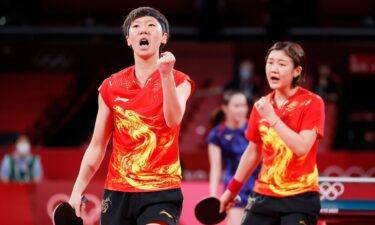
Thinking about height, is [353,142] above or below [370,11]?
below

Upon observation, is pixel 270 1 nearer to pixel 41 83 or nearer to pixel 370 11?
pixel 370 11

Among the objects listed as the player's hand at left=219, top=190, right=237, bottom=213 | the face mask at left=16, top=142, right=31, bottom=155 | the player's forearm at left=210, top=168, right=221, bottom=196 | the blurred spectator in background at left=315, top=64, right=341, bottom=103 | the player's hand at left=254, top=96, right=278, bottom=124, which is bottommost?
the player's hand at left=219, top=190, right=237, bottom=213

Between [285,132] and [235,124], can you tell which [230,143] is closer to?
→ [235,124]

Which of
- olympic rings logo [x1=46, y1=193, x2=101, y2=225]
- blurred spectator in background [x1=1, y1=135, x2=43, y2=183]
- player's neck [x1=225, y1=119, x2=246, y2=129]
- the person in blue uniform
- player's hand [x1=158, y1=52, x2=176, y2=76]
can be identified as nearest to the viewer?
player's hand [x1=158, y1=52, x2=176, y2=76]

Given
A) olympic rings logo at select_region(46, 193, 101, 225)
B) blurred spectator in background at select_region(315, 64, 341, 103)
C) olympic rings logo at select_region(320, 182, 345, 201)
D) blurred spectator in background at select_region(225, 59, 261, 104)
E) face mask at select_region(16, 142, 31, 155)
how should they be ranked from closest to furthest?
olympic rings logo at select_region(320, 182, 345, 201) < olympic rings logo at select_region(46, 193, 101, 225) < face mask at select_region(16, 142, 31, 155) < blurred spectator in background at select_region(225, 59, 261, 104) < blurred spectator in background at select_region(315, 64, 341, 103)

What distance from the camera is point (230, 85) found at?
19.4 meters

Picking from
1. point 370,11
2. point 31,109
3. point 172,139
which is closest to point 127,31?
point 172,139

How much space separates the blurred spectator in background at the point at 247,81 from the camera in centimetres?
1891

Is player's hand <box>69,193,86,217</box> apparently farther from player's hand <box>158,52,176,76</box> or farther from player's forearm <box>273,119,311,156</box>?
player's forearm <box>273,119,311,156</box>

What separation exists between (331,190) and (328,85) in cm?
1353

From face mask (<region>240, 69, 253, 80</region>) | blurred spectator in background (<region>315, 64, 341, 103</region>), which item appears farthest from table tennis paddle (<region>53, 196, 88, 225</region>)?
blurred spectator in background (<region>315, 64, 341, 103</region>)

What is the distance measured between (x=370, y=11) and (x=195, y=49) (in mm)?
4316

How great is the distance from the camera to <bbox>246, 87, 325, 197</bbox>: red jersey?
514cm

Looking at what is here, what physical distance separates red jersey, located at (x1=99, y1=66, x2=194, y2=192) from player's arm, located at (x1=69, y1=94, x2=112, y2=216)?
7 cm
